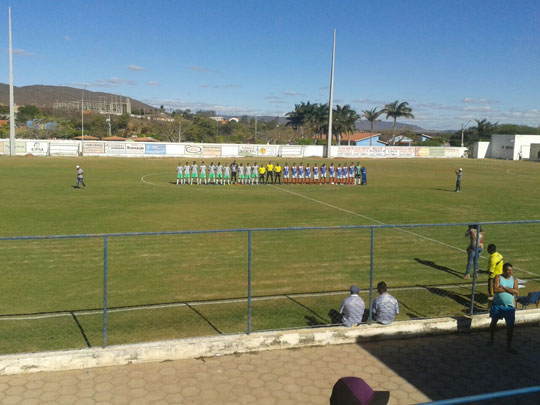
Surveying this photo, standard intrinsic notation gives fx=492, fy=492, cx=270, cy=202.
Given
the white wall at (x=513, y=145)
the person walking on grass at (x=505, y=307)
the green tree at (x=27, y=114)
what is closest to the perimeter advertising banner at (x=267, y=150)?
the white wall at (x=513, y=145)

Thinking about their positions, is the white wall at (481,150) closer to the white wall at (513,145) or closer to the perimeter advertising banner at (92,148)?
the white wall at (513,145)

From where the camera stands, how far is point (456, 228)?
19500 mm

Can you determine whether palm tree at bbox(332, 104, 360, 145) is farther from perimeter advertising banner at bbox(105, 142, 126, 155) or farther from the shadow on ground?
the shadow on ground

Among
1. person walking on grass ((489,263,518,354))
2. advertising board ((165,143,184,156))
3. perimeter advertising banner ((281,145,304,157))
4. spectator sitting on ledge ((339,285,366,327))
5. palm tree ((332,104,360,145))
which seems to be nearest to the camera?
person walking on grass ((489,263,518,354))

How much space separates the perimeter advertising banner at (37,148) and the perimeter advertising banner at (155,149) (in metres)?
12.1

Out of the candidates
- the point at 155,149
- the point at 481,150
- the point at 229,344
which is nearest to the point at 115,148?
the point at 155,149

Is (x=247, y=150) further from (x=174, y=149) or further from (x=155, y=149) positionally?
(x=155, y=149)

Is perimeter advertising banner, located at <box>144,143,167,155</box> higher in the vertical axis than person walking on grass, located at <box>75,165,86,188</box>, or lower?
higher

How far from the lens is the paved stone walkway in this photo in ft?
22.5

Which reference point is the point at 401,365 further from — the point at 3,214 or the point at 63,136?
the point at 63,136

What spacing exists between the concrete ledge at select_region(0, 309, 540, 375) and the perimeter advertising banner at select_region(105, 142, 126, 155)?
57752 mm

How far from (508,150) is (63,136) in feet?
275

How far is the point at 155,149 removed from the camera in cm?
6350

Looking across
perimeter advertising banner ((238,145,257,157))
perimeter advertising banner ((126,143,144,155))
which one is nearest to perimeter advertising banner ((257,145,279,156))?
perimeter advertising banner ((238,145,257,157))
